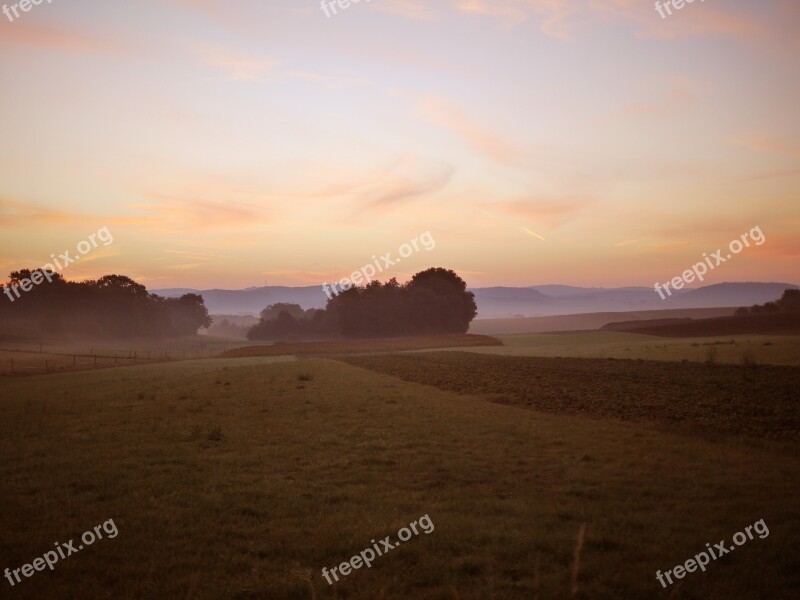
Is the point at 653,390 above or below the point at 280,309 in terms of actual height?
below

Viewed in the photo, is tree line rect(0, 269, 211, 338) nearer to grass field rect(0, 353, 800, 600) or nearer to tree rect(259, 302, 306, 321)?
tree rect(259, 302, 306, 321)

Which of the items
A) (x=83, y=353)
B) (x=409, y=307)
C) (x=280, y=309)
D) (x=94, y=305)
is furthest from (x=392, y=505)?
(x=280, y=309)

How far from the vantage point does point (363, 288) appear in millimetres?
119375

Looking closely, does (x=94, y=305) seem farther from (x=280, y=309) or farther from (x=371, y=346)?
(x=371, y=346)

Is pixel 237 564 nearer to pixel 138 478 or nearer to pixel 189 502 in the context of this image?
pixel 189 502

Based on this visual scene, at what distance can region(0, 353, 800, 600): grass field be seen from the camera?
7.54 metres

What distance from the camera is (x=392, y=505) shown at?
1076 cm

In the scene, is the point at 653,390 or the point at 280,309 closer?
the point at 653,390

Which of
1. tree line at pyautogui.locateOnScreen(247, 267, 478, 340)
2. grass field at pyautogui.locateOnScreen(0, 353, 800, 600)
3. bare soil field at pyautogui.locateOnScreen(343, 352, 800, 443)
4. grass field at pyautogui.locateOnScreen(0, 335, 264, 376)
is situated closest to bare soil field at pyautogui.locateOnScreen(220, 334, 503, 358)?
grass field at pyautogui.locateOnScreen(0, 335, 264, 376)

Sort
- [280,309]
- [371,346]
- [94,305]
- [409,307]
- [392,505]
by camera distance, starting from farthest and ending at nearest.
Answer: [280,309] → [94,305] → [409,307] → [371,346] → [392,505]

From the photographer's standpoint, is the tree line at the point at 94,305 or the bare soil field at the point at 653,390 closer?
the bare soil field at the point at 653,390

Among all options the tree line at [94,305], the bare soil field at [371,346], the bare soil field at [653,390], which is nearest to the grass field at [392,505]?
the bare soil field at [653,390]

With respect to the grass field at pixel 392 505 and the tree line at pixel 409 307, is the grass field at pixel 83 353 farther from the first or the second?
the grass field at pixel 392 505

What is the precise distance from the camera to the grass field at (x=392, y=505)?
7543 millimetres
